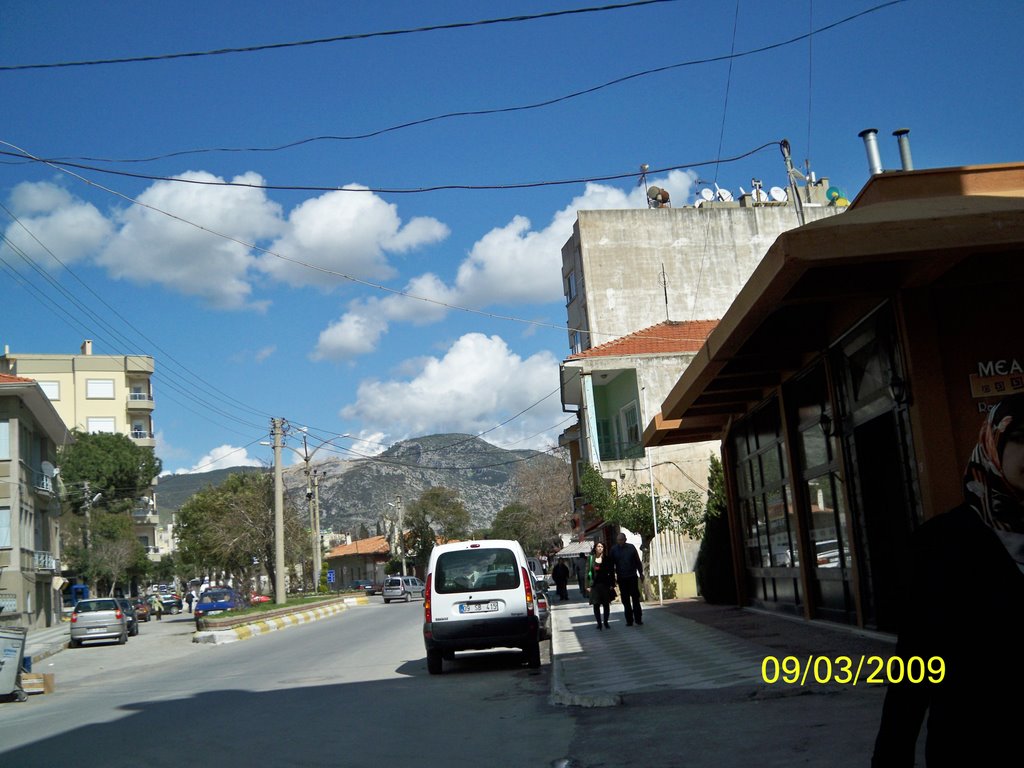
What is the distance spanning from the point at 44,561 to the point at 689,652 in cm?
4042

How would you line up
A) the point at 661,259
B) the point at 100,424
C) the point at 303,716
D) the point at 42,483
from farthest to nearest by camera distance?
the point at 100,424 < the point at 42,483 < the point at 661,259 < the point at 303,716

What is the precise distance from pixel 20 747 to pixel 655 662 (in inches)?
277

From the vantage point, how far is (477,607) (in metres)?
14.3

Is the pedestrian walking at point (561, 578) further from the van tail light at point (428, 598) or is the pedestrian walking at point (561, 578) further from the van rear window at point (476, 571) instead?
the van tail light at point (428, 598)

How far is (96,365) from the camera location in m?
84.1

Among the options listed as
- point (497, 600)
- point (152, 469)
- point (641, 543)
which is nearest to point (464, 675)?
point (497, 600)

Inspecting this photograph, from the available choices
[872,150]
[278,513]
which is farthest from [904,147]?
[278,513]

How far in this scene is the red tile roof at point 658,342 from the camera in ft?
115

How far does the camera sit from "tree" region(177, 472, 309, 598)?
187 feet

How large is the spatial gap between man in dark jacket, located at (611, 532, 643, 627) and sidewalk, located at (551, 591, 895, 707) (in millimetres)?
366

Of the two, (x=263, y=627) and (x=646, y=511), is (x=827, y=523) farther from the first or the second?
(x=263, y=627)

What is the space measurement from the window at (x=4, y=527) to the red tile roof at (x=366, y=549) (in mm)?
70528

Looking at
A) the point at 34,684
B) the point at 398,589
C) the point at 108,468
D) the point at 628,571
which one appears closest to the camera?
the point at 34,684

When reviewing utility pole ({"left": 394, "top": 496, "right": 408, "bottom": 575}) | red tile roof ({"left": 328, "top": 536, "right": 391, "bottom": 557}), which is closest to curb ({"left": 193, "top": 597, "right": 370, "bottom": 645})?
utility pole ({"left": 394, "top": 496, "right": 408, "bottom": 575})
